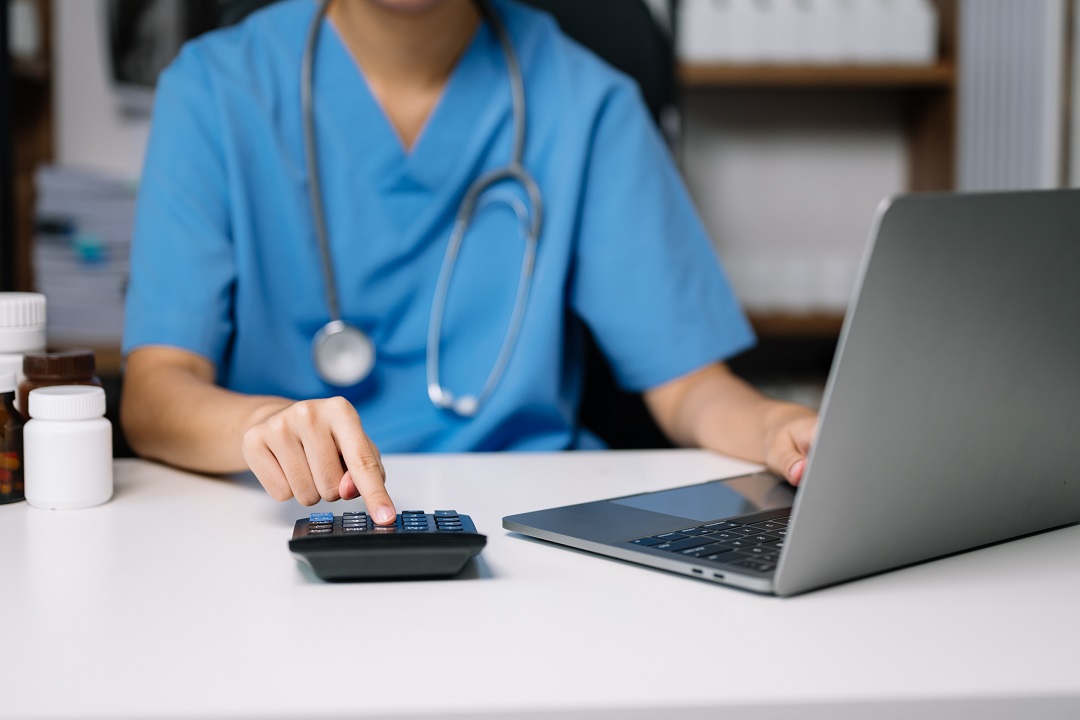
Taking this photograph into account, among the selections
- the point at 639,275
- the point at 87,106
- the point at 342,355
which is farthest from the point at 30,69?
the point at 639,275

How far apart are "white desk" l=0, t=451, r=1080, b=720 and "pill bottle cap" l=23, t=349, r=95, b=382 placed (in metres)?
0.10

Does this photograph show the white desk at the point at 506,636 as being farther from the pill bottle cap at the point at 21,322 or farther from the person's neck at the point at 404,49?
the person's neck at the point at 404,49

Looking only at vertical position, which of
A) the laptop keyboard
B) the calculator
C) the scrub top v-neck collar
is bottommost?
the laptop keyboard

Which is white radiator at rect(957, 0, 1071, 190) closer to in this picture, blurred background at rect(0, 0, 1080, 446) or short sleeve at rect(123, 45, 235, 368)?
blurred background at rect(0, 0, 1080, 446)

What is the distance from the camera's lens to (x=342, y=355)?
0.96 m

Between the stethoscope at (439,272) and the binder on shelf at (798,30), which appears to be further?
the binder on shelf at (798,30)

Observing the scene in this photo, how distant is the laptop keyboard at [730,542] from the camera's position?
1.66 ft

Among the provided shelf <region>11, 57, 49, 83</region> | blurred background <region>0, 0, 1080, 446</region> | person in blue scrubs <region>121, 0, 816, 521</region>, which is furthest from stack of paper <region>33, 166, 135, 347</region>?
person in blue scrubs <region>121, 0, 816, 521</region>

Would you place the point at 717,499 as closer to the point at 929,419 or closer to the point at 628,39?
the point at 929,419

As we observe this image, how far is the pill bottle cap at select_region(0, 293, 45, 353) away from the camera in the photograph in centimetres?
69

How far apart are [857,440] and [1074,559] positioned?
198 millimetres

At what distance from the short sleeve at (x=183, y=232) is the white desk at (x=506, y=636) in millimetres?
318

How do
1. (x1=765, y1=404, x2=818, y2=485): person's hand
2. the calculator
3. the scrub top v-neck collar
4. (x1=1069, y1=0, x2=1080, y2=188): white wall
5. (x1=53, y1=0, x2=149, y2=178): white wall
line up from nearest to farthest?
the calculator, (x1=765, y1=404, x2=818, y2=485): person's hand, the scrub top v-neck collar, (x1=1069, y1=0, x2=1080, y2=188): white wall, (x1=53, y1=0, x2=149, y2=178): white wall

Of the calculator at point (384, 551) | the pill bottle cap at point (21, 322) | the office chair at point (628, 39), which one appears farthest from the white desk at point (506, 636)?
the office chair at point (628, 39)
